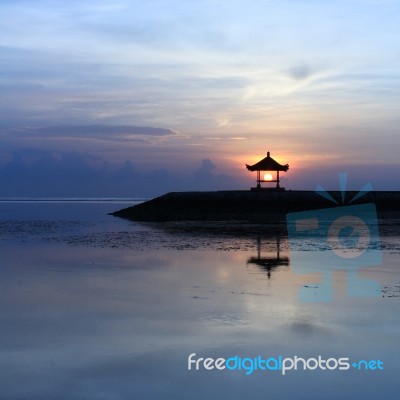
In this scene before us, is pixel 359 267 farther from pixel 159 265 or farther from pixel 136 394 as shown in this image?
pixel 136 394

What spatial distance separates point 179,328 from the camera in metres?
14.1

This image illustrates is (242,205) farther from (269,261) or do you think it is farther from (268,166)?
(269,261)

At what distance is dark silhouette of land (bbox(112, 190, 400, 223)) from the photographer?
221 feet

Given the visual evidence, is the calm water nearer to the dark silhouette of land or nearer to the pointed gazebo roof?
the dark silhouette of land

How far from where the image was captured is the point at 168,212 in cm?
7138

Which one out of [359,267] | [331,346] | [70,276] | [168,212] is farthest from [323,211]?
[331,346]

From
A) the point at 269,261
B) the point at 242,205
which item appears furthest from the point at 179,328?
the point at 242,205

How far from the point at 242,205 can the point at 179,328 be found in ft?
183

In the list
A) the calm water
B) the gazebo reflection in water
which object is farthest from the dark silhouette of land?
the calm water

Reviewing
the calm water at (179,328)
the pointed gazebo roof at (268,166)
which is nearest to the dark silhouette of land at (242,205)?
the pointed gazebo roof at (268,166)

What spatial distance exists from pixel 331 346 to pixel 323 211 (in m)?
59.0

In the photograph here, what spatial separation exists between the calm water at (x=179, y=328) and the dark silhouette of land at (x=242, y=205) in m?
40.5

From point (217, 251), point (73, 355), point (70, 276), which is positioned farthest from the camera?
point (217, 251)

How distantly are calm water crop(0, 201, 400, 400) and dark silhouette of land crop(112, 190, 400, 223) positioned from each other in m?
40.5
